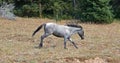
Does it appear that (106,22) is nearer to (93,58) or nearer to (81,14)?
(81,14)

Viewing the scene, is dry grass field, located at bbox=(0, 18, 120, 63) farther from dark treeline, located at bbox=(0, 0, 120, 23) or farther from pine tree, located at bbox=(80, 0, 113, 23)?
dark treeline, located at bbox=(0, 0, 120, 23)

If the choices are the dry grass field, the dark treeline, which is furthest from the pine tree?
the dry grass field

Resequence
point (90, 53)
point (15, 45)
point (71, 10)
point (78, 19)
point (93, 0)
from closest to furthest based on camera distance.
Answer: point (90, 53) → point (15, 45) → point (93, 0) → point (78, 19) → point (71, 10)

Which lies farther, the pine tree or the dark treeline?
the dark treeline

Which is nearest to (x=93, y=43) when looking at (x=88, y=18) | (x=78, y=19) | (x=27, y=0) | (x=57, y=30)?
(x=57, y=30)

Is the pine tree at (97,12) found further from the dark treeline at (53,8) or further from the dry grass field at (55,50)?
the dry grass field at (55,50)

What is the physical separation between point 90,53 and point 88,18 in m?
12.6

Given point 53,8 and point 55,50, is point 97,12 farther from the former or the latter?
point 55,50

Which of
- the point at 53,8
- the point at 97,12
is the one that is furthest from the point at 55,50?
the point at 53,8

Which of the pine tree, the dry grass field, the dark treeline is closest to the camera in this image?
the dry grass field

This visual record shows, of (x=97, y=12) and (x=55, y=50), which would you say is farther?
(x=97, y=12)

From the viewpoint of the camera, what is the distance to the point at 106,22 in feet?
83.6

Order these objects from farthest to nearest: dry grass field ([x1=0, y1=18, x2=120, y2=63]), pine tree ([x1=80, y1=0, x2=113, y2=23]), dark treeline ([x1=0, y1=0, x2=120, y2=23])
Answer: dark treeline ([x1=0, y1=0, x2=120, y2=23]), pine tree ([x1=80, y1=0, x2=113, y2=23]), dry grass field ([x1=0, y1=18, x2=120, y2=63])

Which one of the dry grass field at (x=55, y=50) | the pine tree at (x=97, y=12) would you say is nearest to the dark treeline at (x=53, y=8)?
the pine tree at (x=97, y=12)
